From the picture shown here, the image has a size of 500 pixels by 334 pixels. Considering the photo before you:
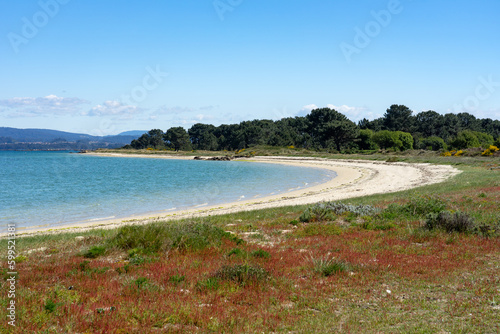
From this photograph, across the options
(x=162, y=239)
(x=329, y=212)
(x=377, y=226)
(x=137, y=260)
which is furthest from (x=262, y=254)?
(x=329, y=212)

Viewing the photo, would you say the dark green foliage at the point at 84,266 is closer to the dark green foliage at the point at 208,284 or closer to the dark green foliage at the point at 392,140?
the dark green foliage at the point at 208,284

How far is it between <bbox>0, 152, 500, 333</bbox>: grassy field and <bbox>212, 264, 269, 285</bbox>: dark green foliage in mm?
25

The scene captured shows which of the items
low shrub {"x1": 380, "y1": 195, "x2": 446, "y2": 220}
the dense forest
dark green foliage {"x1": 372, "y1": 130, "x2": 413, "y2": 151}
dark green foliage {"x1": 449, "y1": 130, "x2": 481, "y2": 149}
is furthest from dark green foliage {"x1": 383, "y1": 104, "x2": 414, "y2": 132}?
low shrub {"x1": 380, "y1": 195, "x2": 446, "y2": 220}

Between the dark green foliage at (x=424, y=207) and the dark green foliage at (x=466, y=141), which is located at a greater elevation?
the dark green foliage at (x=466, y=141)

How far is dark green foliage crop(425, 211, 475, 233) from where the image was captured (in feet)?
40.5

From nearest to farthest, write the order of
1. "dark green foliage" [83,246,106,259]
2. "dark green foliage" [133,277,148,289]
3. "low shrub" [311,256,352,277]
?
"dark green foliage" [133,277,148,289] < "low shrub" [311,256,352,277] < "dark green foliage" [83,246,106,259]

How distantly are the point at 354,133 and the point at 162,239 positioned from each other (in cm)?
10139

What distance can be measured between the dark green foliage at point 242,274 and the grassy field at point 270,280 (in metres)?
0.03

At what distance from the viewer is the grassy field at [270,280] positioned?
6133 mm

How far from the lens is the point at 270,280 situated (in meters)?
8.32

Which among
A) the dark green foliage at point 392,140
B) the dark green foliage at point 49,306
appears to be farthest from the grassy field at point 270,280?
the dark green foliage at point 392,140

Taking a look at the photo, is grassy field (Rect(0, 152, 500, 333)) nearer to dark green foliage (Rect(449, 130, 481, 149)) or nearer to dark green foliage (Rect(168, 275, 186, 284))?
dark green foliage (Rect(168, 275, 186, 284))

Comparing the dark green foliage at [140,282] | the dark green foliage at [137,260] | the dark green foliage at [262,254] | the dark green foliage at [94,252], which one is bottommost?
the dark green foliage at [94,252]

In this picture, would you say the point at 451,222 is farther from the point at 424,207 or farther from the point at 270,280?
the point at 270,280
